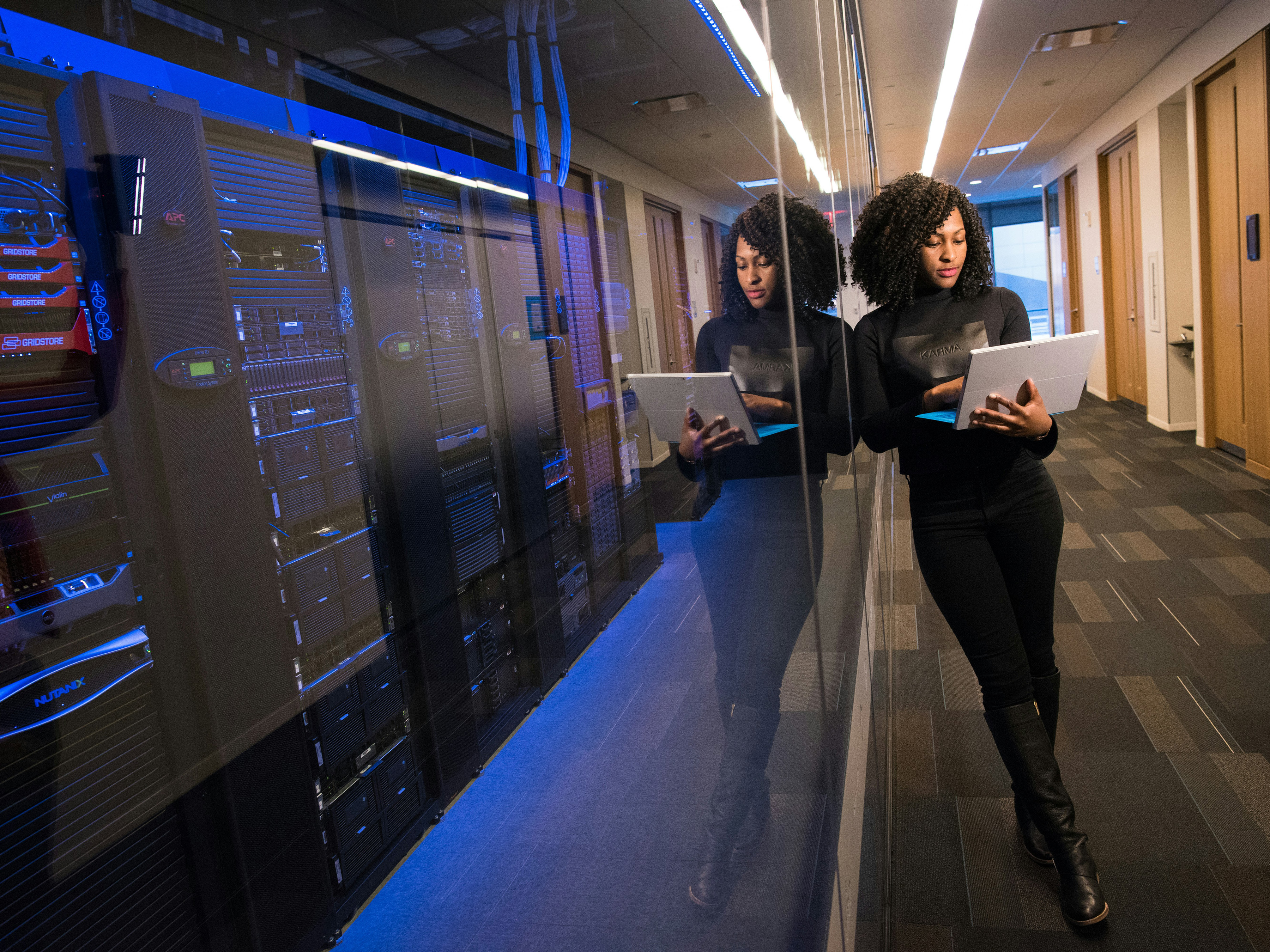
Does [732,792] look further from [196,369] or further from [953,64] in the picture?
[953,64]

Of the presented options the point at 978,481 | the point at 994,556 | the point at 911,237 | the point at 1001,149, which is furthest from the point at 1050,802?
the point at 1001,149

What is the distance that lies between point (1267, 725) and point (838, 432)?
166 cm

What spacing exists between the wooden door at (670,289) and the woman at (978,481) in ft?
3.18

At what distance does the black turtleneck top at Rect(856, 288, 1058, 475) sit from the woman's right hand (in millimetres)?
17

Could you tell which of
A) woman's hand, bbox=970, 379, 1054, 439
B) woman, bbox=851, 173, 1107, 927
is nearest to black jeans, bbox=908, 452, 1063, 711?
woman, bbox=851, 173, 1107, 927

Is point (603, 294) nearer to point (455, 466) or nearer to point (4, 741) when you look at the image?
point (455, 466)

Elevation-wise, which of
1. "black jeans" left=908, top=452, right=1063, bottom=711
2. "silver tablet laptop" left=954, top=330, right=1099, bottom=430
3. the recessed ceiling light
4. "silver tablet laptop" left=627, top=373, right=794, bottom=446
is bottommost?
"black jeans" left=908, top=452, right=1063, bottom=711

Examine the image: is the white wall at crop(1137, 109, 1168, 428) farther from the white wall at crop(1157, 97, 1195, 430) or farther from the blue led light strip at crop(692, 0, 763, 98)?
the blue led light strip at crop(692, 0, 763, 98)

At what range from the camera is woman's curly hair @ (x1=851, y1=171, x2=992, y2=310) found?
5.13 ft

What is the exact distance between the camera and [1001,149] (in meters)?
8.65

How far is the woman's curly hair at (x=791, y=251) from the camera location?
2.29 ft

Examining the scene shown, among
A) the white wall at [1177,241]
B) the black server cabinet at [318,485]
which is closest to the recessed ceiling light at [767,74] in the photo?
the black server cabinet at [318,485]

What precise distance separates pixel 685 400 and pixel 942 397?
3.45 ft

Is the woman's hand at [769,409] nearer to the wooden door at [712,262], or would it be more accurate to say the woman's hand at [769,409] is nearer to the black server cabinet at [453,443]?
the wooden door at [712,262]
